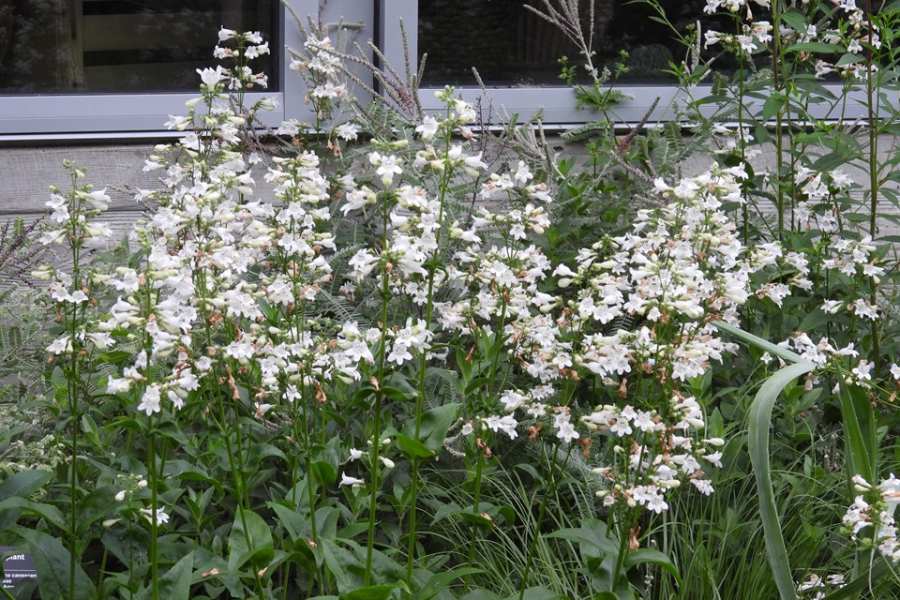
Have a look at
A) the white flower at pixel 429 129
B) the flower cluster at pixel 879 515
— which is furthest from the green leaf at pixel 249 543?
the flower cluster at pixel 879 515

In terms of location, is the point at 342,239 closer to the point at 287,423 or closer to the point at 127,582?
the point at 287,423

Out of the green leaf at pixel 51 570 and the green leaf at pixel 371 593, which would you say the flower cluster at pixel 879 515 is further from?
the green leaf at pixel 51 570

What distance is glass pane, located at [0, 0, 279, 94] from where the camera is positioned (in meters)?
3.91

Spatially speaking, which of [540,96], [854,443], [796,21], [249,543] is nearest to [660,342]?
[854,443]

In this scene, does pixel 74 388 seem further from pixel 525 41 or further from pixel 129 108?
pixel 525 41

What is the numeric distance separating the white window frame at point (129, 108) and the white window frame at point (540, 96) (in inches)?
4.6

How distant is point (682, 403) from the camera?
2.00 metres

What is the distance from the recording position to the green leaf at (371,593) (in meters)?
1.93

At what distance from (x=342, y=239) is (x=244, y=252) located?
131cm

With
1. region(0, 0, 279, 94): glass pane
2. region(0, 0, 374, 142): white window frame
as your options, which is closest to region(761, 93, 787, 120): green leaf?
region(0, 0, 374, 142): white window frame

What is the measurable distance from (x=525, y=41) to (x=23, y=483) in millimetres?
2780

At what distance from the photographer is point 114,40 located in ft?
13.2

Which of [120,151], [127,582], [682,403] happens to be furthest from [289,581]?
[120,151]

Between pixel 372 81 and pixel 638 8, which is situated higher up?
pixel 638 8
